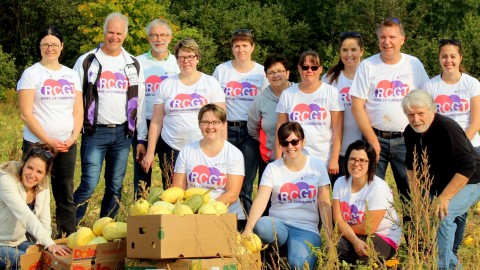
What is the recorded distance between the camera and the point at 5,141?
49.4 ft

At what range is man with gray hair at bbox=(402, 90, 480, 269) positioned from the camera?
642 cm

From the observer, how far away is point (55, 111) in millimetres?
7699

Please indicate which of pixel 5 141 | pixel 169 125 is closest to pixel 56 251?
pixel 169 125

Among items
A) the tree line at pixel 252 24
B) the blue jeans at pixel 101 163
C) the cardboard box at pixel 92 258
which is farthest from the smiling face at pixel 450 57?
the tree line at pixel 252 24

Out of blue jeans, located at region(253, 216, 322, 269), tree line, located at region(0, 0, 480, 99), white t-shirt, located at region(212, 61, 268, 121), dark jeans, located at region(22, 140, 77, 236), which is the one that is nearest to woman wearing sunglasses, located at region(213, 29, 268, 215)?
white t-shirt, located at region(212, 61, 268, 121)

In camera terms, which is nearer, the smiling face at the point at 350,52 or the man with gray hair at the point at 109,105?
the smiling face at the point at 350,52

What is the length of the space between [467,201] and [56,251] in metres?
3.20

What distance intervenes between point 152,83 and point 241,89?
944mm

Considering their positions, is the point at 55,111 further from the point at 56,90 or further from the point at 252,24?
the point at 252,24

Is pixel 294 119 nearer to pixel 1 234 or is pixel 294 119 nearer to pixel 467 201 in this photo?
pixel 467 201

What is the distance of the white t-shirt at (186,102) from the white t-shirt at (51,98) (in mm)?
892

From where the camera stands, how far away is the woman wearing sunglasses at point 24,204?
263 inches

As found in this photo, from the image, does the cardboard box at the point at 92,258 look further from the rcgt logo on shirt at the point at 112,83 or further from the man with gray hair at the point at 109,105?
the rcgt logo on shirt at the point at 112,83

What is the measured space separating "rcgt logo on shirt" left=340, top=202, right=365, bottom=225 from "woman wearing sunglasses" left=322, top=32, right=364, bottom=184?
2.54 feet
